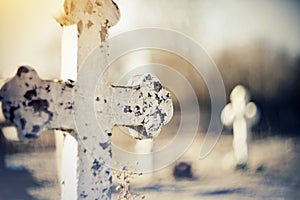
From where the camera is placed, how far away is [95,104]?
0.81m

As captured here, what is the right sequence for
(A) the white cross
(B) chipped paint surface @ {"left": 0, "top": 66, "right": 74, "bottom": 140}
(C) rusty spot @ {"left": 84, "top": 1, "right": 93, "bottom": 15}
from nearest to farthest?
(B) chipped paint surface @ {"left": 0, "top": 66, "right": 74, "bottom": 140} → (C) rusty spot @ {"left": 84, "top": 1, "right": 93, "bottom": 15} → (A) the white cross

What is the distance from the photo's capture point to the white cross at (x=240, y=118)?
168 centimetres

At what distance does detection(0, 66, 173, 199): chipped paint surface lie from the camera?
28.1 inches

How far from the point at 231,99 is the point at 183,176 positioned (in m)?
0.32

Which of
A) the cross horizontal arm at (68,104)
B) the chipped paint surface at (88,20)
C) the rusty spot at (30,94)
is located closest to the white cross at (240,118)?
the cross horizontal arm at (68,104)

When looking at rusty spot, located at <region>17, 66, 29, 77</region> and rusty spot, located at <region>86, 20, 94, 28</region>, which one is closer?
rusty spot, located at <region>17, 66, 29, 77</region>

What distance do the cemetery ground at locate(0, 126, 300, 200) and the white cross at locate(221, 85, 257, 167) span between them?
28 millimetres

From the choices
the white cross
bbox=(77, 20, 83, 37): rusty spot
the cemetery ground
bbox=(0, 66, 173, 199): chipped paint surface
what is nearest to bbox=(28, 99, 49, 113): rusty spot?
bbox=(0, 66, 173, 199): chipped paint surface

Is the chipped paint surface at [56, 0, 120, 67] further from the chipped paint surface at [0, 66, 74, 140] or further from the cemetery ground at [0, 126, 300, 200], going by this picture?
the cemetery ground at [0, 126, 300, 200]

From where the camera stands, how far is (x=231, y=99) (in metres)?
1.69

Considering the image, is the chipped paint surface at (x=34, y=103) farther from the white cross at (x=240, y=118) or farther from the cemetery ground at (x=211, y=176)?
the white cross at (x=240, y=118)

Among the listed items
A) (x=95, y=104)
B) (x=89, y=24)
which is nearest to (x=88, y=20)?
(x=89, y=24)

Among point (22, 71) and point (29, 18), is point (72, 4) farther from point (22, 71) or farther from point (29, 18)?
point (29, 18)

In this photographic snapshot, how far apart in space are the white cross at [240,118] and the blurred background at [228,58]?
3 cm
